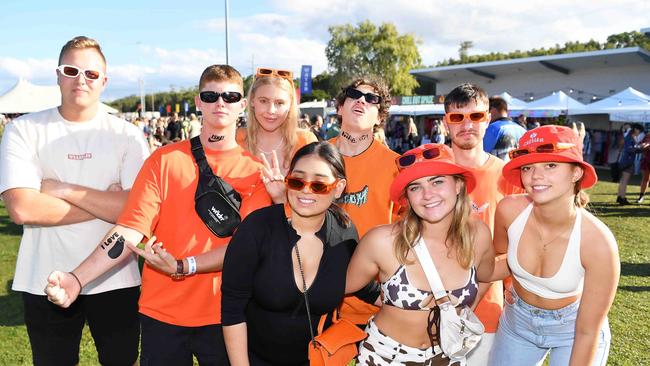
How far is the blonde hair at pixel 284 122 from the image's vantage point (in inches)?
135

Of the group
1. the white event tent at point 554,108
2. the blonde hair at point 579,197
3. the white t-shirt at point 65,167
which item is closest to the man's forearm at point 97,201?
the white t-shirt at point 65,167

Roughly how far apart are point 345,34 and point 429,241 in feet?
220

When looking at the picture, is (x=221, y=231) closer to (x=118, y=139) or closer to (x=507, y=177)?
(x=118, y=139)

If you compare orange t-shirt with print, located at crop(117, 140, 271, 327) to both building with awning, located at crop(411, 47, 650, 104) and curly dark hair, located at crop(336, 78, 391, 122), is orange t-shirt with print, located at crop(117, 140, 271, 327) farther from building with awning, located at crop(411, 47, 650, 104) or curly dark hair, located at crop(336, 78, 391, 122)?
building with awning, located at crop(411, 47, 650, 104)

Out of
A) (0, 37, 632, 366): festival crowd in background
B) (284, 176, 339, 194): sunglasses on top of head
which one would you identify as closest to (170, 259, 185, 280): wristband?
(0, 37, 632, 366): festival crowd in background

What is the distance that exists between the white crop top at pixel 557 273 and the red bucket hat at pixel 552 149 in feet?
0.95

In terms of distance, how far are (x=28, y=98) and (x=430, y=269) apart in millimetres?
25666

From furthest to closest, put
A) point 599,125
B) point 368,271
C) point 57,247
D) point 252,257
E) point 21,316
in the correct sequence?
point 599,125
point 21,316
point 57,247
point 368,271
point 252,257

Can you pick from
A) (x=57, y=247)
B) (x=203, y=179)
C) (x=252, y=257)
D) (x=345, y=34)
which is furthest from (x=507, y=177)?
(x=345, y=34)

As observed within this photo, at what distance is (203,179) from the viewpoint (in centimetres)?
274

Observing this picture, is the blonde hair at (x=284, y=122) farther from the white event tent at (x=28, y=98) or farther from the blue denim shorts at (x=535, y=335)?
the white event tent at (x=28, y=98)

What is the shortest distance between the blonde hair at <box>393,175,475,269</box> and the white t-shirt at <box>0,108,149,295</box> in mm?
1786

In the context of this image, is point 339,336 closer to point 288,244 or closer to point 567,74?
point 288,244

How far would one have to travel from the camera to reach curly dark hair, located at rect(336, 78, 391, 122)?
3.52m
